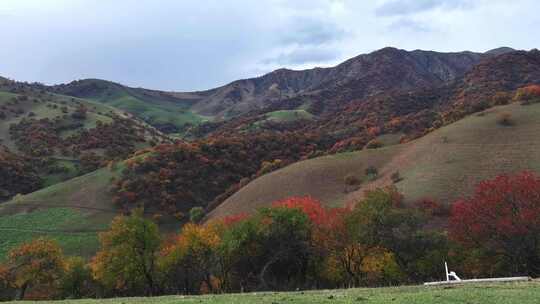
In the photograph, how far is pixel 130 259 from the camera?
2486 inches

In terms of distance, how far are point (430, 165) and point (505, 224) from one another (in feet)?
A: 176

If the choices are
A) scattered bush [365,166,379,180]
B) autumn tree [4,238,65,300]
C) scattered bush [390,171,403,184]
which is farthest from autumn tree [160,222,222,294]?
scattered bush [365,166,379,180]

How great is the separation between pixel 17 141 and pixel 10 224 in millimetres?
95571

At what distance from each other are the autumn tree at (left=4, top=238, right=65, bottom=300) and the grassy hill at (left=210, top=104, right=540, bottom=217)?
52.3 metres

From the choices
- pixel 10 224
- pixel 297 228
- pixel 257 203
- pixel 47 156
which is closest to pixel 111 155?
pixel 47 156

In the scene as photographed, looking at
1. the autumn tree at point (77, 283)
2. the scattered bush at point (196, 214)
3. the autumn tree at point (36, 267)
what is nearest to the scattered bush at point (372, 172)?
the scattered bush at point (196, 214)

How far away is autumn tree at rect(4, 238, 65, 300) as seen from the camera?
2758 inches

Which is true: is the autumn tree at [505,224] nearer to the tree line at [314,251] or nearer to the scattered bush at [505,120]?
the tree line at [314,251]

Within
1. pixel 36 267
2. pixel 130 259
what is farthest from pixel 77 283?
pixel 130 259

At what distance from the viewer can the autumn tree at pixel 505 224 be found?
184ft

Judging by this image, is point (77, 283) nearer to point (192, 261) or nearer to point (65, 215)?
point (192, 261)

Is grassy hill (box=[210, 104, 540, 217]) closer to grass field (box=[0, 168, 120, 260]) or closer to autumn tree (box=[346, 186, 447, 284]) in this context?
autumn tree (box=[346, 186, 447, 284])

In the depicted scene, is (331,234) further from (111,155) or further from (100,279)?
(111,155)

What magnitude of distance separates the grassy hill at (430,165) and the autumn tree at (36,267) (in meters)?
52.3
